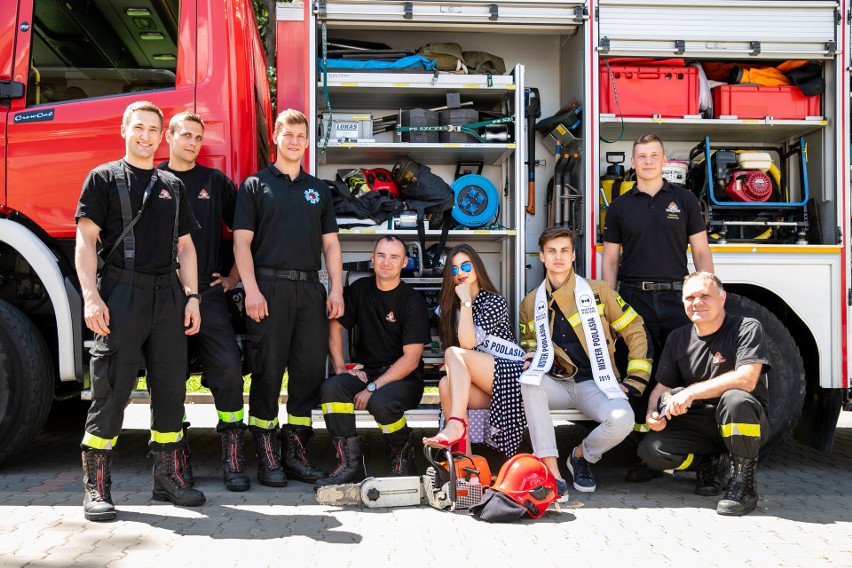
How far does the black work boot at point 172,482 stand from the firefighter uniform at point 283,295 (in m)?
0.52

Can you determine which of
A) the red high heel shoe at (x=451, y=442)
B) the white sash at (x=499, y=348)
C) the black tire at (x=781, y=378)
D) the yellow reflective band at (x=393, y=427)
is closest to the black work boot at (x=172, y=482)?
the yellow reflective band at (x=393, y=427)

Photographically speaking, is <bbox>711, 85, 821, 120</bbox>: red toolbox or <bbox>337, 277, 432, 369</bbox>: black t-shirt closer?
<bbox>337, 277, 432, 369</bbox>: black t-shirt

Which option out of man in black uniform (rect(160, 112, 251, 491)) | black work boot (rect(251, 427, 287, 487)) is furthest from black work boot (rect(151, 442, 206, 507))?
black work boot (rect(251, 427, 287, 487))

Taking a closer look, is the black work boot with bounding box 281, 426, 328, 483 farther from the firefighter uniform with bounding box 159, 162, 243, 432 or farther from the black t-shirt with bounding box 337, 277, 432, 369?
the black t-shirt with bounding box 337, 277, 432, 369

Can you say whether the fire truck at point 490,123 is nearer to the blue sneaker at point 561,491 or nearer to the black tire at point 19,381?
the black tire at point 19,381

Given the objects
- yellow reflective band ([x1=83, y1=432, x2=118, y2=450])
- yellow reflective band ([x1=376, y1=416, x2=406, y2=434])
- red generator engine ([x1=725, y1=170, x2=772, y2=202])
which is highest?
red generator engine ([x1=725, y1=170, x2=772, y2=202])

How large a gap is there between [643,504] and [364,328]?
183 cm

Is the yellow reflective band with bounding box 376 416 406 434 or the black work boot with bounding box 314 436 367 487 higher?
the yellow reflective band with bounding box 376 416 406 434

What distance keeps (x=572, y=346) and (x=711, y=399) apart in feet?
2.60

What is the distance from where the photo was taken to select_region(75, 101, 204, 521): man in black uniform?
11.9 feet

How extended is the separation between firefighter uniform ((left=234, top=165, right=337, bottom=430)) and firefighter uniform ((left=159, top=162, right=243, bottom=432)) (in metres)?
0.12

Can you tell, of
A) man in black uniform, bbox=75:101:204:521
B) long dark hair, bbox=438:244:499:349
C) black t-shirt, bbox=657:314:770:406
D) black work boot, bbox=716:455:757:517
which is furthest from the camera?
long dark hair, bbox=438:244:499:349

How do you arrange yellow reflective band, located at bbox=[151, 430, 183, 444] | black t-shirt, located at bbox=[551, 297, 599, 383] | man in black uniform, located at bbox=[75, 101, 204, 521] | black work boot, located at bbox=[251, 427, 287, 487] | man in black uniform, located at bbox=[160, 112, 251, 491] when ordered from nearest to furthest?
man in black uniform, located at bbox=[75, 101, 204, 521] < yellow reflective band, located at bbox=[151, 430, 183, 444] < man in black uniform, located at bbox=[160, 112, 251, 491] < black work boot, located at bbox=[251, 427, 287, 487] < black t-shirt, located at bbox=[551, 297, 599, 383]

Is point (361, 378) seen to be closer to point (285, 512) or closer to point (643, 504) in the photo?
point (285, 512)
